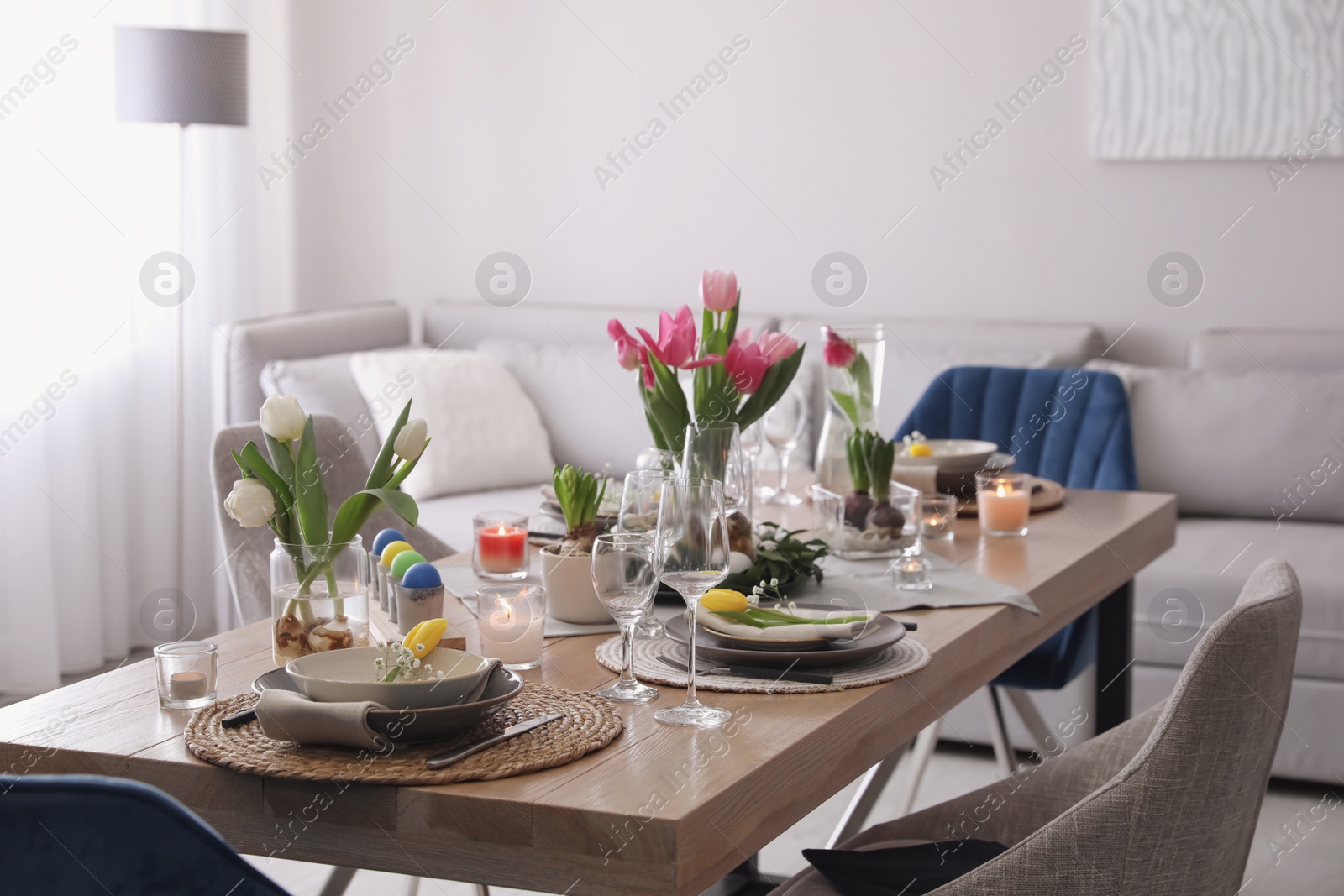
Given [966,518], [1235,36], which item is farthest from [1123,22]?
[966,518]

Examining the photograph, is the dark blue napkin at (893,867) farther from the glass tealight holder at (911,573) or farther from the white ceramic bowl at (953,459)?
the white ceramic bowl at (953,459)

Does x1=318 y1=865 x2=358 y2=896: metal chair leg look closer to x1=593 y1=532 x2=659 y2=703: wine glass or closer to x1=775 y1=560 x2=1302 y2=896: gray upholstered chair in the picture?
x1=593 y1=532 x2=659 y2=703: wine glass

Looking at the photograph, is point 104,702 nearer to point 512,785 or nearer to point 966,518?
point 512,785

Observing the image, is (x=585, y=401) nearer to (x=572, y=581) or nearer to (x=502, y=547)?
(x=502, y=547)

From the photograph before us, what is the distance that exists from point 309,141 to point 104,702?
3403mm

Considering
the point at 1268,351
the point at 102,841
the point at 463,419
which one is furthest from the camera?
the point at 463,419

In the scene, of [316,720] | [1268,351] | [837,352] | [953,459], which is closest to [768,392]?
[837,352]

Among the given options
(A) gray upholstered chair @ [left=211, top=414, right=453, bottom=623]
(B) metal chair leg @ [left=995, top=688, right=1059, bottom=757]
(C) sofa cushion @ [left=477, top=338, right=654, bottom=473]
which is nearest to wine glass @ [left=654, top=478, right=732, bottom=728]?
(A) gray upholstered chair @ [left=211, top=414, right=453, bottom=623]

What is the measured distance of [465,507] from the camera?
A: 3.38 meters

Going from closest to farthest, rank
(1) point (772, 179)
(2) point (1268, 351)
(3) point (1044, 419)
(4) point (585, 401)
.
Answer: (3) point (1044, 419), (2) point (1268, 351), (4) point (585, 401), (1) point (772, 179)

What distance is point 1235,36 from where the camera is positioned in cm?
340

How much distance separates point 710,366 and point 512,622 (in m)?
0.48

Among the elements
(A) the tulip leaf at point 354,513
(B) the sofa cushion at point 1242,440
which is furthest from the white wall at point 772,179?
(A) the tulip leaf at point 354,513

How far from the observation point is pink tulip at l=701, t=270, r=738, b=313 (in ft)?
5.65
